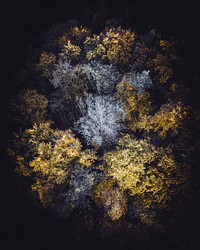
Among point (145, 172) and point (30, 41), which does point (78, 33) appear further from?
point (145, 172)

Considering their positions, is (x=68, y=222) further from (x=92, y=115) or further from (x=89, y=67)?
(x=89, y=67)

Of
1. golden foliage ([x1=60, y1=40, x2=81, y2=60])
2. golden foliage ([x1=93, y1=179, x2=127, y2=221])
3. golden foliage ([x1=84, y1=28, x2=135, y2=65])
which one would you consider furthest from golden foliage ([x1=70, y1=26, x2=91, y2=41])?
golden foliage ([x1=93, y1=179, x2=127, y2=221])

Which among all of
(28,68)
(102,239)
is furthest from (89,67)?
(102,239)

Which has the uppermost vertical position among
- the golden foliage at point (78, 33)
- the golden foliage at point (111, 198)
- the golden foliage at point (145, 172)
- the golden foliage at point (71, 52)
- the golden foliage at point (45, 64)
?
the golden foliage at point (78, 33)

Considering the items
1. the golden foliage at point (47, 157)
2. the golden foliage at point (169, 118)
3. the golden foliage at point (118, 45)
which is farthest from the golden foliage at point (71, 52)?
the golden foliage at point (169, 118)

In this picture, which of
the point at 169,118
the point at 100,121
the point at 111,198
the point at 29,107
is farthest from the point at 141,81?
the point at 29,107

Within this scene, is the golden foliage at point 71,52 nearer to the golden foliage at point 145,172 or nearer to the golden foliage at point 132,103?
the golden foliage at point 132,103
